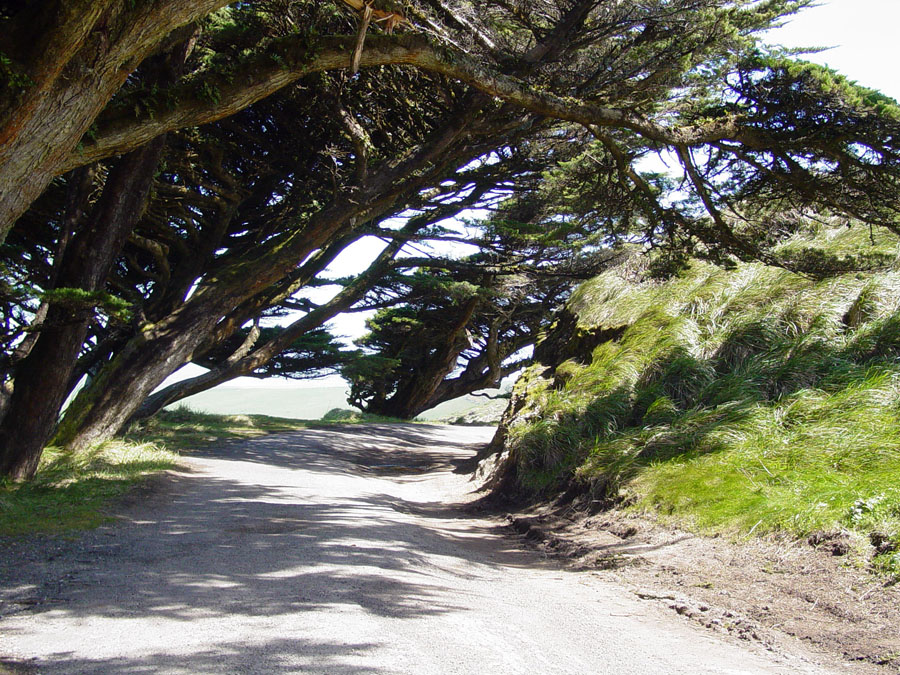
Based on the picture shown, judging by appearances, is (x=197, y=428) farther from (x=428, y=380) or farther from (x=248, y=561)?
(x=248, y=561)

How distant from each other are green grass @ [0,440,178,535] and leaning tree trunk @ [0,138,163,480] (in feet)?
1.38

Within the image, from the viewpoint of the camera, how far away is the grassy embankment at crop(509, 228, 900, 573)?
429 centimetres

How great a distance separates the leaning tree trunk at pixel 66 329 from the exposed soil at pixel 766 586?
543 cm

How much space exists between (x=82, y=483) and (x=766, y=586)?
20.4ft

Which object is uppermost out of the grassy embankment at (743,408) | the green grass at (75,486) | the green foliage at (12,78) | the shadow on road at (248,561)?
the green foliage at (12,78)

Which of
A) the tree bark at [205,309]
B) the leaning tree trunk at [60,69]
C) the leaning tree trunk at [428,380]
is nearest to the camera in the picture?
the leaning tree trunk at [60,69]

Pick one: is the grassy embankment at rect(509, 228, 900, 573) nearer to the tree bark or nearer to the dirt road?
the dirt road

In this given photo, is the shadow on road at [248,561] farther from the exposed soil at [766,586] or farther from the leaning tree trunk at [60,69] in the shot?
the leaning tree trunk at [60,69]

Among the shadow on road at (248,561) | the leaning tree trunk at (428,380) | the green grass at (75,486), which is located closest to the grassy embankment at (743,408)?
the shadow on road at (248,561)

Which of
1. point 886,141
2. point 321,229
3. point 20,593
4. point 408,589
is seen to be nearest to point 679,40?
point 886,141

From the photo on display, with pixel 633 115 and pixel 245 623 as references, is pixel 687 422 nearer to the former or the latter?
pixel 633 115

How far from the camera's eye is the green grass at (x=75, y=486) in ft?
16.6

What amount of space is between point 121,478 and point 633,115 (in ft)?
21.4

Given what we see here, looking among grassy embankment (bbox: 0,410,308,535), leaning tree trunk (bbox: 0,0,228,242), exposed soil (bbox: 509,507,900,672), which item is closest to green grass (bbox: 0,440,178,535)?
grassy embankment (bbox: 0,410,308,535)
